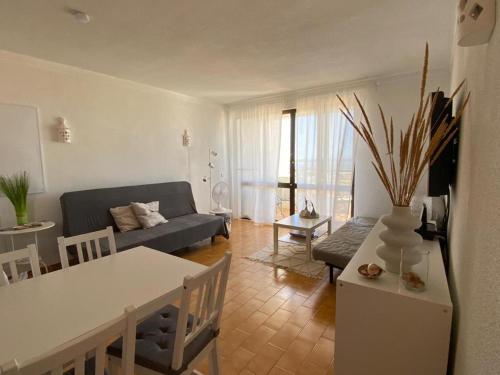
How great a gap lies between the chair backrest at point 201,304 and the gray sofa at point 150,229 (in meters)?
1.83

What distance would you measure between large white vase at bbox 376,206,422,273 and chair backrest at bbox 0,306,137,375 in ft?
3.93

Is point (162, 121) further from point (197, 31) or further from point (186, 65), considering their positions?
point (197, 31)

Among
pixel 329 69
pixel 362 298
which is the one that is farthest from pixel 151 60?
pixel 362 298

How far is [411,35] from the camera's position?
96.3 inches

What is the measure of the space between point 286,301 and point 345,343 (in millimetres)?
1231

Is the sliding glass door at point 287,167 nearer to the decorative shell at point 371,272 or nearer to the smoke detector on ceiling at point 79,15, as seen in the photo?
the smoke detector on ceiling at point 79,15

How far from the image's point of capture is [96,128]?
3447 millimetres

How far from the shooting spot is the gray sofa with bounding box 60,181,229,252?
3002mm

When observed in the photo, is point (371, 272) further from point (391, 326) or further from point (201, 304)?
point (201, 304)

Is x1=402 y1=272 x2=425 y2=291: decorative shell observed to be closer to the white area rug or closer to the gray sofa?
the white area rug

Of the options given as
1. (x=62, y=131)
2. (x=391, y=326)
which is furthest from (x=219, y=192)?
(x=391, y=326)

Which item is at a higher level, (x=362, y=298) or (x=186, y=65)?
(x=186, y=65)

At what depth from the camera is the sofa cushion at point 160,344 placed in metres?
1.15

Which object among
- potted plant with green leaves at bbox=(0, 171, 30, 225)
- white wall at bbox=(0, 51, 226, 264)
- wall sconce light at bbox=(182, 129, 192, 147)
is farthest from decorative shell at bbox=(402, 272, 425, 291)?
wall sconce light at bbox=(182, 129, 192, 147)
